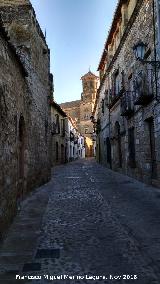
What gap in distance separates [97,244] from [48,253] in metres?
0.78

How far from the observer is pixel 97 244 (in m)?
4.49

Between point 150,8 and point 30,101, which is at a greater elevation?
point 150,8

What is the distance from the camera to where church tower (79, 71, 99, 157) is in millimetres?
60312

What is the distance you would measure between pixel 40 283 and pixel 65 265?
53cm

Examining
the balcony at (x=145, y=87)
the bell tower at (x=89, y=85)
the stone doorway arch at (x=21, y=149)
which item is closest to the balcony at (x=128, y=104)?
the balcony at (x=145, y=87)

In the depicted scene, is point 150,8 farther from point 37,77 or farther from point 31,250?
point 31,250

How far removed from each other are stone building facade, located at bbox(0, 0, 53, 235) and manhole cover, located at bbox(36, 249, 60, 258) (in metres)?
0.89

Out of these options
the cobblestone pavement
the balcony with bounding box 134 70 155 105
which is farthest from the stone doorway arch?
the balcony with bounding box 134 70 155 105

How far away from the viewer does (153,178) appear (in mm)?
10711

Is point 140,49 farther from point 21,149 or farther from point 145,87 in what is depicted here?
point 21,149

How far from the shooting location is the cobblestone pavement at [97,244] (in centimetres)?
343

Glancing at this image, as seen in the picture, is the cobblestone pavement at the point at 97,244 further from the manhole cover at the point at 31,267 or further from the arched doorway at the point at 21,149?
the arched doorway at the point at 21,149

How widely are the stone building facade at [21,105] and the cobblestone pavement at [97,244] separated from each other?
91 cm

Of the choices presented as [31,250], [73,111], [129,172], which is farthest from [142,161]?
[73,111]
